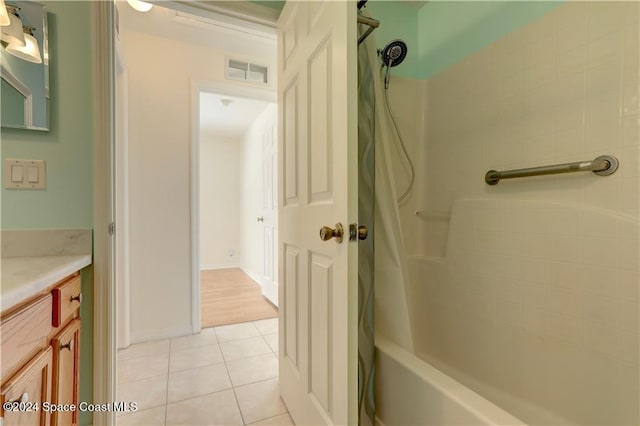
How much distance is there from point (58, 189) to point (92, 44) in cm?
58

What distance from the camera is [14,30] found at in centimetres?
102

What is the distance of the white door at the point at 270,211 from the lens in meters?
3.14

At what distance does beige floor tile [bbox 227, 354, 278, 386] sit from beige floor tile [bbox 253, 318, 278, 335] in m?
0.40

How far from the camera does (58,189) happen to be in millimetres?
1098

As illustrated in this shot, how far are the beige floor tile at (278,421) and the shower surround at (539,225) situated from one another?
654mm

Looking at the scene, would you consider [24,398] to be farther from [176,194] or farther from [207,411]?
[176,194]

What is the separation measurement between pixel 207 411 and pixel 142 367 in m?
0.71

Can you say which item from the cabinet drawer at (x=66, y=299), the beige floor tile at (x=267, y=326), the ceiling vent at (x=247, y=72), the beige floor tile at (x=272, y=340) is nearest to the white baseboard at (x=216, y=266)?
the beige floor tile at (x=267, y=326)

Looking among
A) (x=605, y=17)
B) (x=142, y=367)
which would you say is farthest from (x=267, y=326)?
(x=605, y=17)

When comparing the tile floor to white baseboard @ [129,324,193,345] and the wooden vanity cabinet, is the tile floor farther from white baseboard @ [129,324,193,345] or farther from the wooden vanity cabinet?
the wooden vanity cabinet

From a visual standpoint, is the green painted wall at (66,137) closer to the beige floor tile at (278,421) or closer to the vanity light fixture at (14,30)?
the vanity light fixture at (14,30)

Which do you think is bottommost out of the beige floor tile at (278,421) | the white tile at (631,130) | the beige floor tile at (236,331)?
the beige floor tile at (236,331)

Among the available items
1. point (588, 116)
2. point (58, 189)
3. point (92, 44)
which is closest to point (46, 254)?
point (58, 189)

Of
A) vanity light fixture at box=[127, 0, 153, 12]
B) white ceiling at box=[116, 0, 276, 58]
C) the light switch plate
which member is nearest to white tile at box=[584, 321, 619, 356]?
the light switch plate
